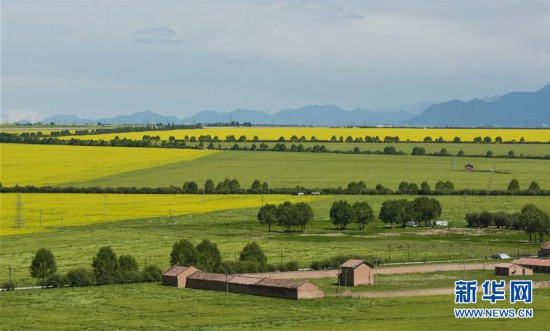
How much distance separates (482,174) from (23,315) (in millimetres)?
103861

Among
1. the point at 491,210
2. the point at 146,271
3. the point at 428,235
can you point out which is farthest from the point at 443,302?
the point at 491,210

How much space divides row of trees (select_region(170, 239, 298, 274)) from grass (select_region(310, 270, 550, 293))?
4679 millimetres

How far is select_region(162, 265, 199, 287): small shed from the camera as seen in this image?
7619 centimetres

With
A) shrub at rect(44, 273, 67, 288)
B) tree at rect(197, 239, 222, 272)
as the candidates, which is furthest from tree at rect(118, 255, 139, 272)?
tree at rect(197, 239, 222, 272)

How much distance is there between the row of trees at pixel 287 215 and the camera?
108 metres

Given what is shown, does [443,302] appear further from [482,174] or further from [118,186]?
[482,174]

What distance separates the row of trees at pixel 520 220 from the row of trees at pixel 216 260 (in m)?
31.9

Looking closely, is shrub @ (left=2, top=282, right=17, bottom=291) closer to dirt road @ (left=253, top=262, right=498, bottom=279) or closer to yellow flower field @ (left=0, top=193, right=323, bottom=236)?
dirt road @ (left=253, top=262, right=498, bottom=279)

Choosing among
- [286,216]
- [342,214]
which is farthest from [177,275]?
[342,214]

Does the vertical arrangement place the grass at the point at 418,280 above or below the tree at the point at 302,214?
below

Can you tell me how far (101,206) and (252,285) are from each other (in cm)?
4798

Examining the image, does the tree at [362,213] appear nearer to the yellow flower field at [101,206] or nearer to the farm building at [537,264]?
the yellow flower field at [101,206]

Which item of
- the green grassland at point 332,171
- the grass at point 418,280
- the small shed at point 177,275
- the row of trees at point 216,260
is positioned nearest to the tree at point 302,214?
the row of trees at point 216,260

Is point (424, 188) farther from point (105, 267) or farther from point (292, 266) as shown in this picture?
point (105, 267)
